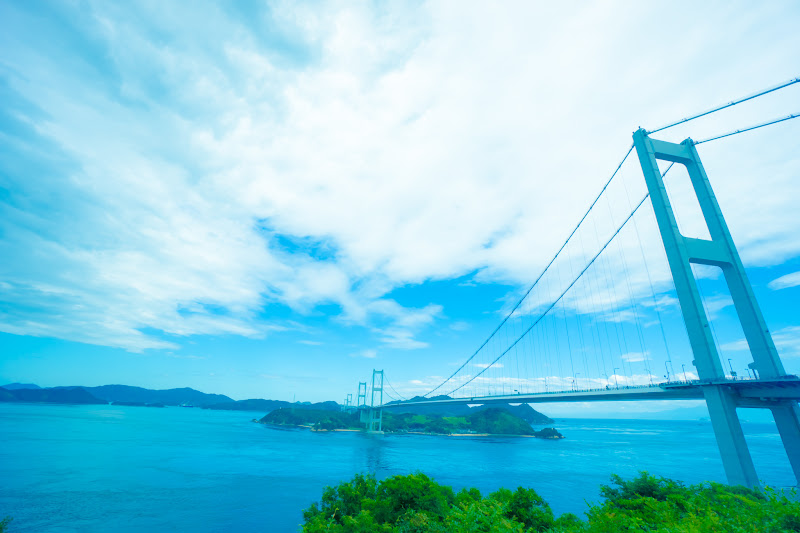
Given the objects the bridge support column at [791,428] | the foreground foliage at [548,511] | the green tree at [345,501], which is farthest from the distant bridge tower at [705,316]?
the green tree at [345,501]

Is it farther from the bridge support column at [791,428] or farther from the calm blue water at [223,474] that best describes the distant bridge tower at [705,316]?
the calm blue water at [223,474]

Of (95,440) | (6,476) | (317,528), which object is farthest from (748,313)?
(95,440)

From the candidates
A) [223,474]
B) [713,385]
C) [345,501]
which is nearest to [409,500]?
[345,501]

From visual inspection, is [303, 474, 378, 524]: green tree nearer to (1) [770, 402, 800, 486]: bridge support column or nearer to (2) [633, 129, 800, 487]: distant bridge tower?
(2) [633, 129, 800, 487]: distant bridge tower

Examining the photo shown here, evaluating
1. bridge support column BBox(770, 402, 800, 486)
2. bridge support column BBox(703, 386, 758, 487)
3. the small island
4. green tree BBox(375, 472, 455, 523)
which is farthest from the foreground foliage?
the small island

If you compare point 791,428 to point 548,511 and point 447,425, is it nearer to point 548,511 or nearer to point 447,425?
point 548,511

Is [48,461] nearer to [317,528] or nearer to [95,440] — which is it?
[95,440]

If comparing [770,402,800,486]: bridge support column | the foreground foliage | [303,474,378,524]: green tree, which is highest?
[770,402,800,486]: bridge support column
